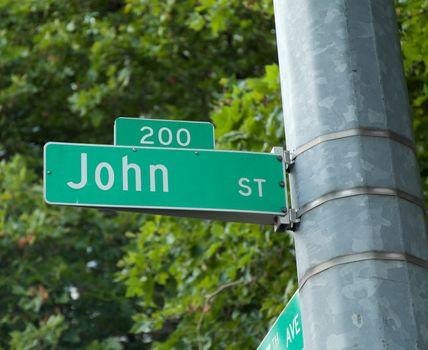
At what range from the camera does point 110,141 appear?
44.0 feet

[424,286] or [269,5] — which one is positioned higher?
[269,5]

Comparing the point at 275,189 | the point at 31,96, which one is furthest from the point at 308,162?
the point at 31,96

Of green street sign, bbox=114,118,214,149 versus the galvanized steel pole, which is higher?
green street sign, bbox=114,118,214,149

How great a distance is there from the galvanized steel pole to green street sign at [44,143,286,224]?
182 millimetres

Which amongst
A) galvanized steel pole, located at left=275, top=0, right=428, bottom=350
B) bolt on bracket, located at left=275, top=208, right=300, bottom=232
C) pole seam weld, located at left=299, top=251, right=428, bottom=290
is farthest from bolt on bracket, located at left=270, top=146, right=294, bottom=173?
pole seam weld, located at left=299, top=251, right=428, bottom=290

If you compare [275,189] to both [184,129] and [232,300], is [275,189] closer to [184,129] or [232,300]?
[184,129]

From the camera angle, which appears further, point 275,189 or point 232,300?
point 232,300

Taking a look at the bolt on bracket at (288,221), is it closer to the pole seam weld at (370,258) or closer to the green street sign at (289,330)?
the pole seam weld at (370,258)

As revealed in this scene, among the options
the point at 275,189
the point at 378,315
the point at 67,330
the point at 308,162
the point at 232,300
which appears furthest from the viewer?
the point at 67,330

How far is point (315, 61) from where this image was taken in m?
3.41

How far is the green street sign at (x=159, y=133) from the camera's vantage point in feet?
13.2

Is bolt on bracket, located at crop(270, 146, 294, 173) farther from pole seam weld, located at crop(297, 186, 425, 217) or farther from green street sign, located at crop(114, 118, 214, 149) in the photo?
green street sign, located at crop(114, 118, 214, 149)

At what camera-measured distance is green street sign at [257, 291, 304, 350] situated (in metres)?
3.75

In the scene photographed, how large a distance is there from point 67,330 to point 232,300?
311cm
